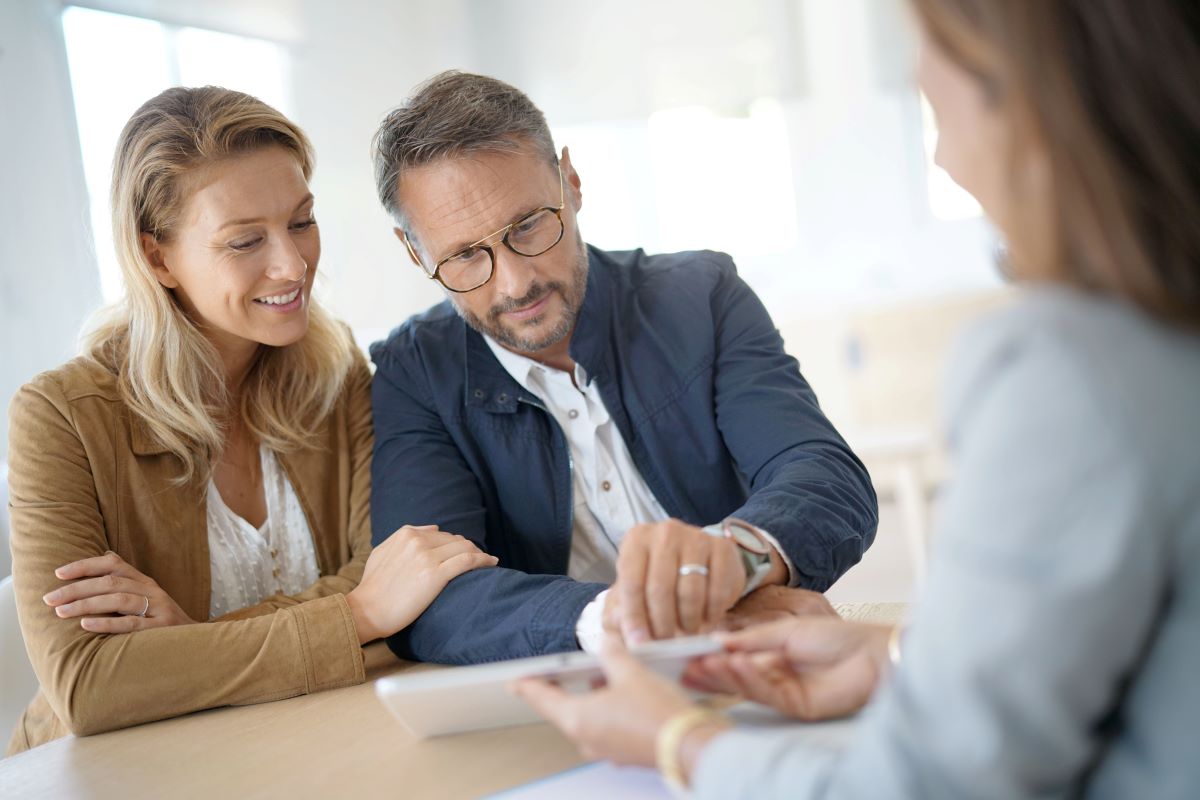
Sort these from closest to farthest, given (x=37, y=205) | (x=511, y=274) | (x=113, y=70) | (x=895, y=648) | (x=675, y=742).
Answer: (x=675, y=742)
(x=895, y=648)
(x=511, y=274)
(x=37, y=205)
(x=113, y=70)

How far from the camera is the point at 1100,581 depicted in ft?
2.12

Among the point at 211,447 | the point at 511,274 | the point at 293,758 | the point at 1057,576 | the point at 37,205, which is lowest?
the point at 293,758

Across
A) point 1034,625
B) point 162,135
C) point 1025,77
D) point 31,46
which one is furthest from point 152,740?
point 31,46

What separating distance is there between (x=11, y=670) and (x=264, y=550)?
1.65ft

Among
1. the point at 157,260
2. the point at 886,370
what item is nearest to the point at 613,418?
the point at 157,260

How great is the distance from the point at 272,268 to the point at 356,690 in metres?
0.75

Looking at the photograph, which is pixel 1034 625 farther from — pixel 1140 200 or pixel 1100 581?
pixel 1140 200

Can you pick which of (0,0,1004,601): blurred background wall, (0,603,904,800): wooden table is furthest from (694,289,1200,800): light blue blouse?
(0,0,1004,601): blurred background wall

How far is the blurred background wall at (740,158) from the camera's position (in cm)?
538

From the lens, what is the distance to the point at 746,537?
1444mm

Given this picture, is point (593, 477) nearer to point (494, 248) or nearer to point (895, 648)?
point (494, 248)


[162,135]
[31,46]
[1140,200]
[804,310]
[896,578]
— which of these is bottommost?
[896,578]

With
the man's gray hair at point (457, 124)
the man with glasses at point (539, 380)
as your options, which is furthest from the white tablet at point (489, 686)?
the man's gray hair at point (457, 124)

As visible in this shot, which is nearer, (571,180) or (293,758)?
(293,758)
